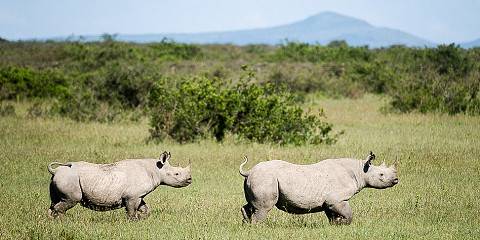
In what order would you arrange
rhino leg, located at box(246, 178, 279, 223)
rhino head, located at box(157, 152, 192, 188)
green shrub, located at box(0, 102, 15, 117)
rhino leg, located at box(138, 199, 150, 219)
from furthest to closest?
green shrub, located at box(0, 102, 15, 117) → rhino head, located at box(157, 152, 192, 188) → rhino leg, located at box(138, 199, 150, 219) → rhino leg, located at box(246, 178, 279, 223)

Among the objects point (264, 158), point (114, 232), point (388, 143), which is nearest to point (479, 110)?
point (388, 143)

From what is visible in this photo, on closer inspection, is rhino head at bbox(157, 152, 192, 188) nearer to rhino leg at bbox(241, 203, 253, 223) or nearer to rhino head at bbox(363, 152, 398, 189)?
rhino leg at bbox(241, 203, 253, 223)

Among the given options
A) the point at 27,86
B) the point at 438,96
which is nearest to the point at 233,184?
the point at 438,96

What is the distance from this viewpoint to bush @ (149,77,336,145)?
842 inches

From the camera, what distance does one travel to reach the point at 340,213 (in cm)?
1042

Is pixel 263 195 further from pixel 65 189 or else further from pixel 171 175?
pixel 65 189

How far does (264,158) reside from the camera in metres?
18.1

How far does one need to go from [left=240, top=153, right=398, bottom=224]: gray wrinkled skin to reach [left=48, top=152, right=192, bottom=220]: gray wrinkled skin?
1510 millimetres

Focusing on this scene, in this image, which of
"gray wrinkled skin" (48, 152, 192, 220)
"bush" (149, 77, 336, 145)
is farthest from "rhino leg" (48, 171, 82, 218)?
"bush" (149, 77, 336, 145)

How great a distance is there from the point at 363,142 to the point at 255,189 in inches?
458


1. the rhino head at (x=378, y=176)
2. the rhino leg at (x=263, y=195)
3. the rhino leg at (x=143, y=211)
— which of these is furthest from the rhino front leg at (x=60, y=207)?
the rhino head at (x=378, y=176)

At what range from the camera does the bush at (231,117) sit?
2138 centimetres

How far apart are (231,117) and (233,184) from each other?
6.53 m

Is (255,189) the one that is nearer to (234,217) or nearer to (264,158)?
(234,217)
